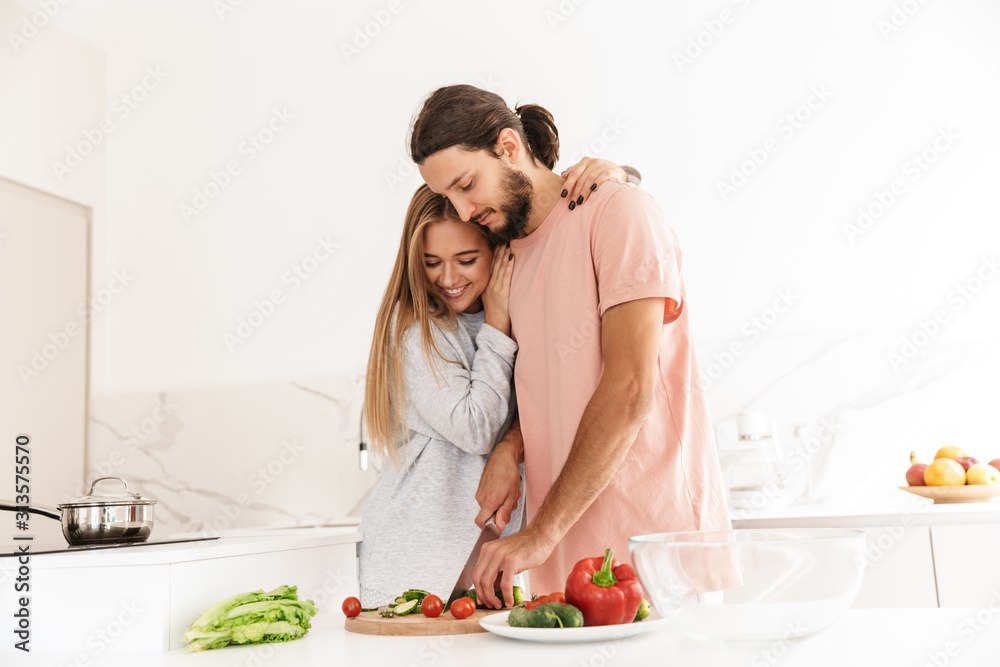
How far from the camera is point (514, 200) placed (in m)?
1.41

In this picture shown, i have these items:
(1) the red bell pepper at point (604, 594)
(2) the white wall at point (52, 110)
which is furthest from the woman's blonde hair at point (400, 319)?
(2) the white wall at point (52, 110)

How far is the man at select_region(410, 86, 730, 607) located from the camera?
1.13 m

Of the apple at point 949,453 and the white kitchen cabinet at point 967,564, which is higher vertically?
→ the apple at point 949,453

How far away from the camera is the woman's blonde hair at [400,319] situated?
59.4 inches

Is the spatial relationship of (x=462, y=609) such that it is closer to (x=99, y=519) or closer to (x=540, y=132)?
(x=99, y=519)

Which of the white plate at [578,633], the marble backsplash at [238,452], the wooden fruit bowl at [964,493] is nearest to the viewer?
the white plate at [578,633]

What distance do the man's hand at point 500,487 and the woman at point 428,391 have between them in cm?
6

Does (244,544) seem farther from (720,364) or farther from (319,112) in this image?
(319,112)

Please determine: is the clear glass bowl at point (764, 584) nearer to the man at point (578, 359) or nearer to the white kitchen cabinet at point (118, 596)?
the man at point (578, 359)

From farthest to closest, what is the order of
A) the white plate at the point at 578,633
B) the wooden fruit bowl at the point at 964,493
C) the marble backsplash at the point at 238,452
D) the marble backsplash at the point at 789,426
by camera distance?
the marble backsplash at the point at 238,452 → the marble backsplash at the point at 789,426 → the wooden fruit bowl at the point at 964,493 → the white plate at the point at 578,633

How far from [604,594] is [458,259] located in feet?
2.75

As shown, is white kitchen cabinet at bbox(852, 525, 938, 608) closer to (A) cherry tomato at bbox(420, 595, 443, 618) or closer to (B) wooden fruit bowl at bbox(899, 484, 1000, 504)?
(B) wooden fruit bowl at bbox(899, 484, 1000, 504)

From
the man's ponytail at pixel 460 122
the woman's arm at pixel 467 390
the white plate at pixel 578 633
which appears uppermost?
the man's ponytail at pixel 460 122

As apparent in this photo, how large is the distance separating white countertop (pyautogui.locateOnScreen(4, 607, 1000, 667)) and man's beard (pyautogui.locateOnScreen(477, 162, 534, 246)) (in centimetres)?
76
